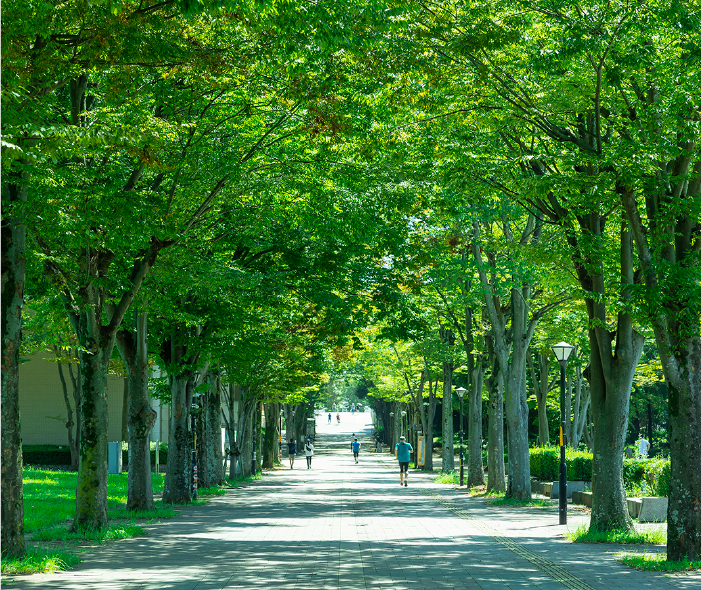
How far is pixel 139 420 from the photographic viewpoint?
17859mm

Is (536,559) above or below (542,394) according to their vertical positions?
below

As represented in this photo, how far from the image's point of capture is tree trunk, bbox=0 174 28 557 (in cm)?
1041

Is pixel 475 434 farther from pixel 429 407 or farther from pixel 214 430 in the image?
pixel 429 407

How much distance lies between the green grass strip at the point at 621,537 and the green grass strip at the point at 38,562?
8333 mm

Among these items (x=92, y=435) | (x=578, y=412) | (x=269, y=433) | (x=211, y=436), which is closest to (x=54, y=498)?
(x=211, y=436)

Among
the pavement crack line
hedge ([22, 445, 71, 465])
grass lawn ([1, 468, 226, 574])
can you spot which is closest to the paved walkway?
the pavement crack line

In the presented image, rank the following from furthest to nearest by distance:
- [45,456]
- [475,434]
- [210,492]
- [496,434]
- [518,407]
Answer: [45,456], [475,434], [210,492], [496,434], [518,407]

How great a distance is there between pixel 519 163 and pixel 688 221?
398 centimetres

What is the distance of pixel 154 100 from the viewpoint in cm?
1206

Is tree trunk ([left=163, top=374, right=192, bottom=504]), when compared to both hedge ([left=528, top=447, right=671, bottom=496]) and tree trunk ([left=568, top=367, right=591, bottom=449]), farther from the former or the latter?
tree trunk ([left=568, top=367, right=591, bottom=449])

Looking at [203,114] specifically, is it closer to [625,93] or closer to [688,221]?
[625,93]

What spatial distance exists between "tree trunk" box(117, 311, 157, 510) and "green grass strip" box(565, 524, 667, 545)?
31.1 ft

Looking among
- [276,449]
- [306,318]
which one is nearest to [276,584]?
[306,318]

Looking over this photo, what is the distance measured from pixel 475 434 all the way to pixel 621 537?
53.4ft
